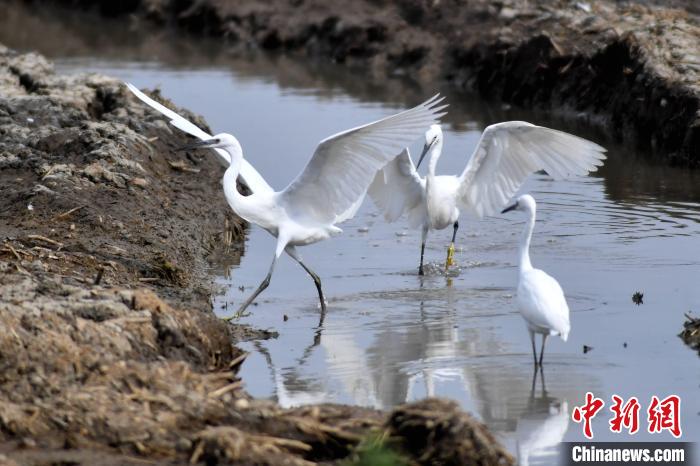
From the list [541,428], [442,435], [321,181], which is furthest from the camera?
[321,181]

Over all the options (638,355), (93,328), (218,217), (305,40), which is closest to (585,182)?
(218,217)

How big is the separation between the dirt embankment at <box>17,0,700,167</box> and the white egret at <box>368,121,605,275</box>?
4673 millimetres

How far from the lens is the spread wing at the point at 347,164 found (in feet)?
31.4

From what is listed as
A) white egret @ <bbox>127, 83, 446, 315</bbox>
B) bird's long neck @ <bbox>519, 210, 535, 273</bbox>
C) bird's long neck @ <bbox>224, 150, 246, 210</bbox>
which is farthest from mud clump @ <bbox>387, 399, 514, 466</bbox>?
bird's long neck @ <bbox>224, 150, 246, 210</bbox>

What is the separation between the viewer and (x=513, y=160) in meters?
12.2

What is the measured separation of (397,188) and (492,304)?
7.85ft

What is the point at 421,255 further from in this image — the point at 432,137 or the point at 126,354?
the point at 126,354

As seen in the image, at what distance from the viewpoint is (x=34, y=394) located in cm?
691

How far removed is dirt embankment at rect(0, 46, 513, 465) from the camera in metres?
6.48

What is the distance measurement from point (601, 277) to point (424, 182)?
2.20 m

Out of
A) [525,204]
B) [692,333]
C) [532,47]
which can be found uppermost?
[532,47]

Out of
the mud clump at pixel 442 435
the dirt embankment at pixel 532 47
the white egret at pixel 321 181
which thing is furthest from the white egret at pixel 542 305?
the dirt embankment at pixel 532 47

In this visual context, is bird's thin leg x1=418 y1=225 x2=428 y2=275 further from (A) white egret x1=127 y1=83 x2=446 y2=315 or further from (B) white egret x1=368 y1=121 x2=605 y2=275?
(A) white egret x1=127 y1=83 x2=446 y2=315

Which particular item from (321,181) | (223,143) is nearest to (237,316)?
(321,181)
